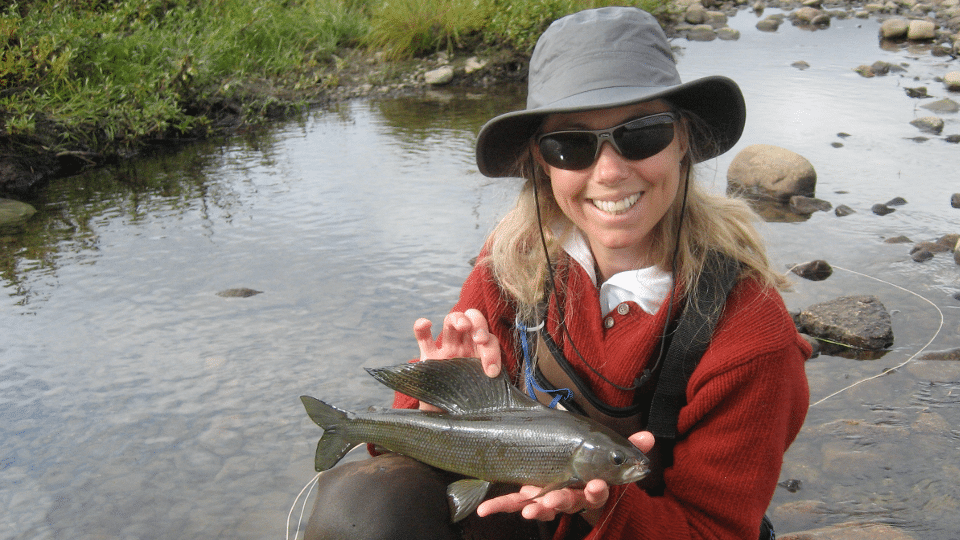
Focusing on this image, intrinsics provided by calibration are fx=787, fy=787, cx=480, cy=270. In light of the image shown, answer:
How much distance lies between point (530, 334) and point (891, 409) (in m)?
2.63

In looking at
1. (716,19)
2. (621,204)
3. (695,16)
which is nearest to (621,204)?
(621,204)

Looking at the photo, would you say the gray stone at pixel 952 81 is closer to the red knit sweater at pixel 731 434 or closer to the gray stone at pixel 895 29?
the gray stone at pixel 895 29

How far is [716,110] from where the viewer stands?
2.56 meters

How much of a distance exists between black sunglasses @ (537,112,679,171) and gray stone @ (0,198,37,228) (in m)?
6.76

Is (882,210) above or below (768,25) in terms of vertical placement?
below

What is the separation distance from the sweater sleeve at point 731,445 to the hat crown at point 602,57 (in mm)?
827

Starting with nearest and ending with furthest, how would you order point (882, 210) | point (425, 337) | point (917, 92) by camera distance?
point (425, 337) → point (882, 210) → point (917, 92)

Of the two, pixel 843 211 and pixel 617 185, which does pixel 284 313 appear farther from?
pixel 843 211

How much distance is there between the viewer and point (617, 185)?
2494 mm

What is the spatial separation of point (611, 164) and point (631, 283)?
45 cm

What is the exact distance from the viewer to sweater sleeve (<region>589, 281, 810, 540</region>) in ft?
7.60

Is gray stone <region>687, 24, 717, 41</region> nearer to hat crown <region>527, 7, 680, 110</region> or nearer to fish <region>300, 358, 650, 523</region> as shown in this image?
hat crown <region>527, 7, 680, 110</region>

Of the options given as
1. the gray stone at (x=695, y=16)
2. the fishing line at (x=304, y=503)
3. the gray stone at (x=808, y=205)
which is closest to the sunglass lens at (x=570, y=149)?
the fishing line at (x=304, y=503)

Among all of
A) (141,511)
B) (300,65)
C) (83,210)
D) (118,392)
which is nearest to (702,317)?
(141,511)
